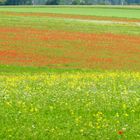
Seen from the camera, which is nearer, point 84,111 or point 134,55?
point 84,111

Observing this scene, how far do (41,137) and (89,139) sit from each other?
119 cm

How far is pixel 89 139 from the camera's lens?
12867 mm

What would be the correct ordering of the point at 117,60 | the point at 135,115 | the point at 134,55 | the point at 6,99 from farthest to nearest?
the point at 134,55 < the point at 117,60 < the point at 6,99 < the point at 135,115

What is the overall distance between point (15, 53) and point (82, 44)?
33.3ft

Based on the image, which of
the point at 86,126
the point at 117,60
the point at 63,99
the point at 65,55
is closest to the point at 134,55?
the point at 117,60

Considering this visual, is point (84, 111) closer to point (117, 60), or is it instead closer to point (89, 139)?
point (89, 139)

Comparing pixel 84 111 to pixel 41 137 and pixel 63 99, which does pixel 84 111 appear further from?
pixel 41 137

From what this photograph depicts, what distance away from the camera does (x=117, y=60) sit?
44.4 m

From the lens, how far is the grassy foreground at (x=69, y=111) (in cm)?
1326

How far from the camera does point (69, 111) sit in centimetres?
1609

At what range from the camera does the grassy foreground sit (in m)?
13.3

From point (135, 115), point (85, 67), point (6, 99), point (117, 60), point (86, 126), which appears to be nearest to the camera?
point (86, 126)

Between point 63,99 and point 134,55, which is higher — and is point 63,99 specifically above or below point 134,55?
above

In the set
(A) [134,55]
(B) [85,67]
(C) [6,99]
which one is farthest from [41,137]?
(A) [134,55]
